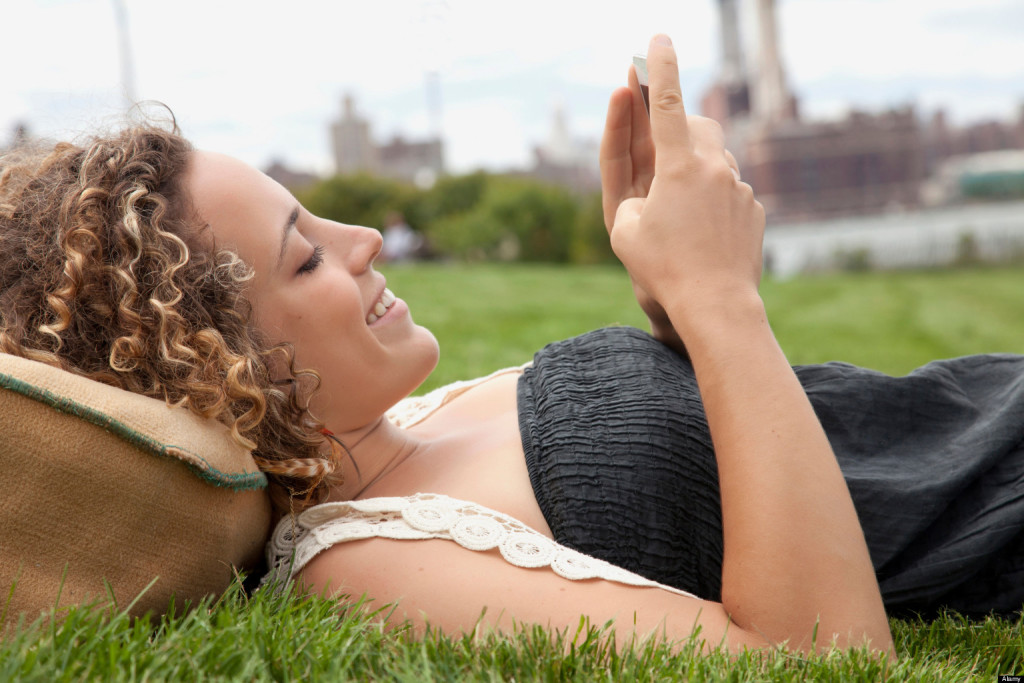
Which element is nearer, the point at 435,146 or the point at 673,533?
the point at 673,533

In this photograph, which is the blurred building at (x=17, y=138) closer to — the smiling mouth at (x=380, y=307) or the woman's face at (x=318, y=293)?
the woman's face at (x=318, y=293)

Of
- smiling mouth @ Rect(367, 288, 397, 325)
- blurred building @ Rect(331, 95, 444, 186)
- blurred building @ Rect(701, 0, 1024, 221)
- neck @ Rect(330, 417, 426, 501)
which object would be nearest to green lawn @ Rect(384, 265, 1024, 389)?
neck @ Rect(330, 417, 426, 501)

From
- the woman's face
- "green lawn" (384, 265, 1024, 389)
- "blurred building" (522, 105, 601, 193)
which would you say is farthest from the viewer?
"blurred building" (522, 105, 601, 193)

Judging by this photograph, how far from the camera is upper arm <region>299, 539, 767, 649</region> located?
130cm

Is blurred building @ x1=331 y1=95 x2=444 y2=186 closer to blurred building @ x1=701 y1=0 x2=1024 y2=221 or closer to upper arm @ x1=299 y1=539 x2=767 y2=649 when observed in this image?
upper arm @ x1=299 y1=539 x2=767 y2=649

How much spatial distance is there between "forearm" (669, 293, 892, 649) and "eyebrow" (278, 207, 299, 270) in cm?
81

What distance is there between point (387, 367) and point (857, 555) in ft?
3.07

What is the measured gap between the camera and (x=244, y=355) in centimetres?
148

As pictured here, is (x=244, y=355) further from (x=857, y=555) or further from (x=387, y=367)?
(x=857, y=555)

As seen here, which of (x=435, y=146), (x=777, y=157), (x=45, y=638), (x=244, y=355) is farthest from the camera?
(x=777, y=157)

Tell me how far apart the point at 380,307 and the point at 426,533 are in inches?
20.3

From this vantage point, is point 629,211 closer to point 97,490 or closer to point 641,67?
point 641,67

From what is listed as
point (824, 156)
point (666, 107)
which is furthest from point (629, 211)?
point (824, 156)

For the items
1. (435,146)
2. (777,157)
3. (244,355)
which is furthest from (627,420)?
(777,157)
